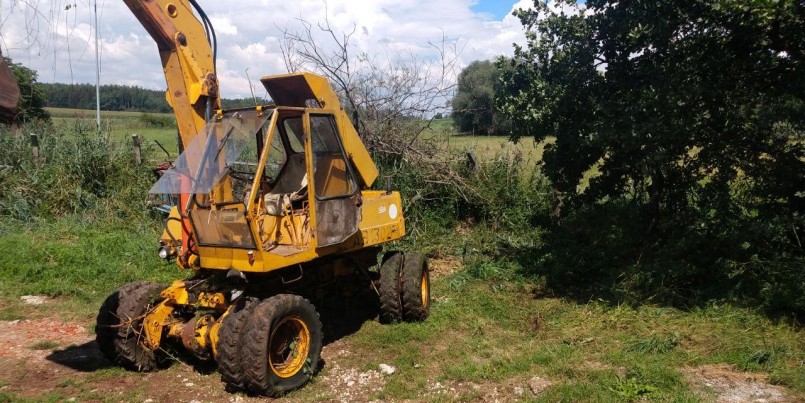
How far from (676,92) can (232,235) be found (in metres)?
4.87

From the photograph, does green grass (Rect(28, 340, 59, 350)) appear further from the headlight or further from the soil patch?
the soil patch

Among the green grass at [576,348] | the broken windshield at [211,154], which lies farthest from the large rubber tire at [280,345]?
the broken windshield at [211,154]

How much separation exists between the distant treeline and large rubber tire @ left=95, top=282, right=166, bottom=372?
1.86 meters

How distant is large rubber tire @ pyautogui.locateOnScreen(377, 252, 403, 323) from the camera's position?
22.1ft

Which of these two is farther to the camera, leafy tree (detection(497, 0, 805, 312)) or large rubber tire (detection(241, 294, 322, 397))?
leafy tree (detection(497, 0, 805, 312))

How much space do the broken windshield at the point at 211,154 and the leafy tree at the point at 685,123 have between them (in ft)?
12.8

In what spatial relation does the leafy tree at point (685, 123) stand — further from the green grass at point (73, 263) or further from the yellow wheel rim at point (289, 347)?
the green grass at point (73, 263)

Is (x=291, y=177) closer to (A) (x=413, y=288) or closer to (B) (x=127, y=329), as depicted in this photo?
(A) (x=413, y=288)

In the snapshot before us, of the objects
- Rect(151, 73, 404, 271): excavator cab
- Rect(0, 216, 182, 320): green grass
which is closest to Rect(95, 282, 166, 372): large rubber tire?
Rect(151, 73, 404, 271): excavator cab

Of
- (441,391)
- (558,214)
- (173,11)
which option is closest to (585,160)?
(558,214)

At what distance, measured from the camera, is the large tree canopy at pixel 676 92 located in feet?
20.8

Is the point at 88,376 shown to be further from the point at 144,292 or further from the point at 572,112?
the point at 572,112

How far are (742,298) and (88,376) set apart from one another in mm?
6578

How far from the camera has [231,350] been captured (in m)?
4.85
